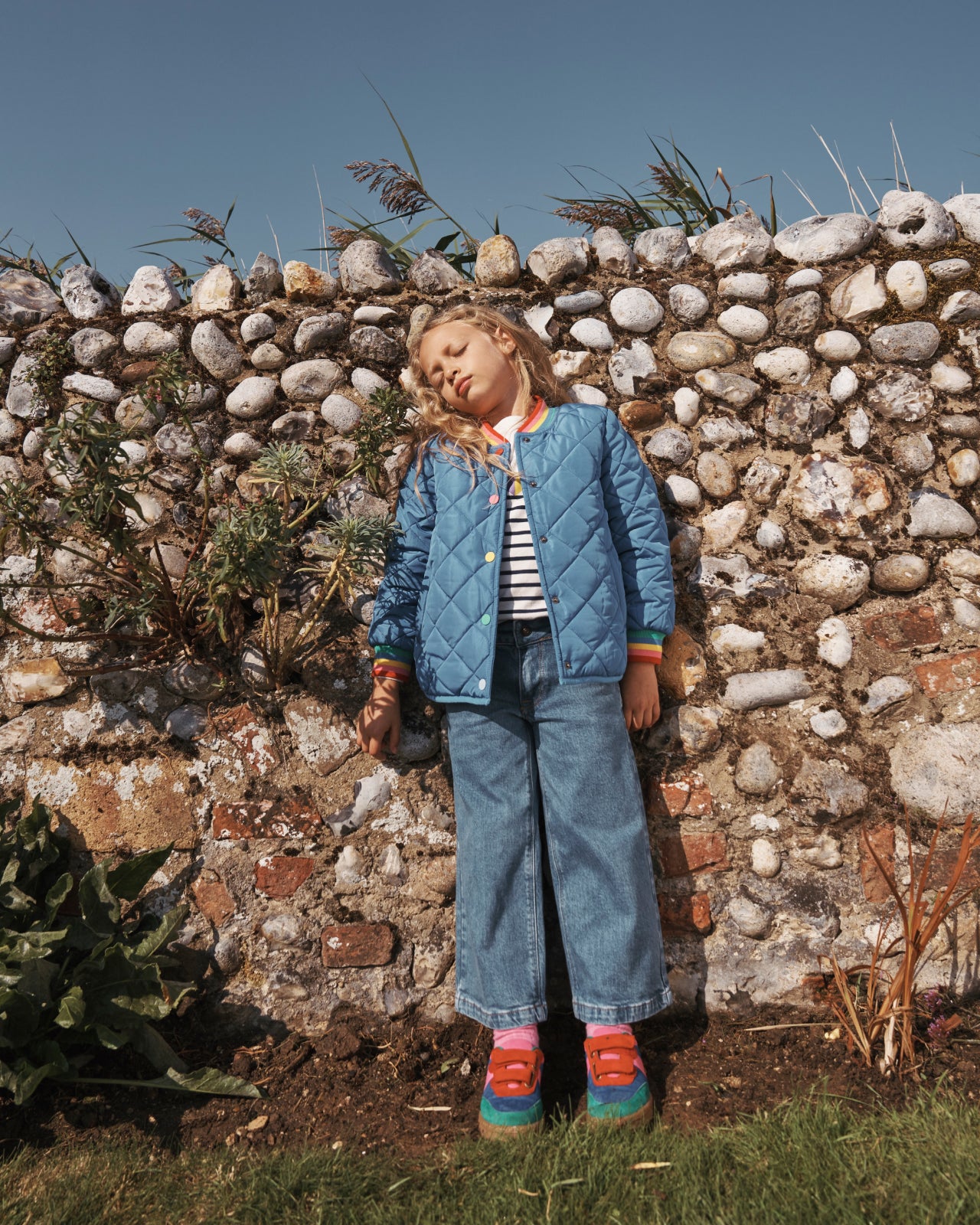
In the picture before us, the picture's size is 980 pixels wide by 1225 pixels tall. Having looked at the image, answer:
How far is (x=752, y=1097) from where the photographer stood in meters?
2.14

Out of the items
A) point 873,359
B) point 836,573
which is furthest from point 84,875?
point 873,359

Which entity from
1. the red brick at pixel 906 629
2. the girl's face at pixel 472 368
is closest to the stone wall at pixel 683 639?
the red brick at pixel 906 629

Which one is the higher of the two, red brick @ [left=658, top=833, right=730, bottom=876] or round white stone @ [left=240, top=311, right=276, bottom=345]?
round white stone @ [left=240, top=311, right=276, bottom=345]

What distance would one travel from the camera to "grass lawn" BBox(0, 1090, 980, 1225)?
169 centimetres

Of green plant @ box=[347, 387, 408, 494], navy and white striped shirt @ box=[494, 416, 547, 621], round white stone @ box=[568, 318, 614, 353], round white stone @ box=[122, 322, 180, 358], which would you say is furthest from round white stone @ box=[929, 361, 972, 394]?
round white stone @ box=[122, 322, 180, 358]

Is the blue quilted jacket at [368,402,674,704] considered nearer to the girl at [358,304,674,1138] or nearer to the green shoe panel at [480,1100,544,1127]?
the girl at [358,304,674,1138]

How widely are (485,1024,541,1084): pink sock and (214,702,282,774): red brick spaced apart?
0.97m

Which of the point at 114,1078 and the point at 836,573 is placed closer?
the point at 114,1078

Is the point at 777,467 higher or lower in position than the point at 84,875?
higher

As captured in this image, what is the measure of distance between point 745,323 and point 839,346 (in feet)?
0.95

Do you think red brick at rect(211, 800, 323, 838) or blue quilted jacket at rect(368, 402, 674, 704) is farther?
red brick at rect(211, 800, 323, 838)

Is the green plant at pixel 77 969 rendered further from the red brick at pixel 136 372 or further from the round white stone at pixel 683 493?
the round white stone at pixel 683 493

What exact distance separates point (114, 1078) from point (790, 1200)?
5.49ft

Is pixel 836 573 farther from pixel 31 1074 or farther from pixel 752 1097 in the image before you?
pixel 31 1074
